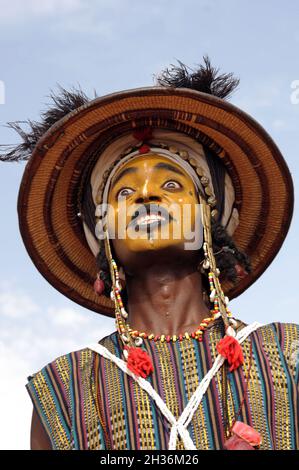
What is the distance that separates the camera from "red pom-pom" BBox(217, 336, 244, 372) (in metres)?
5.67

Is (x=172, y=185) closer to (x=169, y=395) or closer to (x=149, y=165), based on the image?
(x=149, y=165)

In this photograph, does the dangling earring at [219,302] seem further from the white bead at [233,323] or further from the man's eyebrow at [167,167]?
the man's eyebrow at [167,167]

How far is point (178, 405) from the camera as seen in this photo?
18.3 feet

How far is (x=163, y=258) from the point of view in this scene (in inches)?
235

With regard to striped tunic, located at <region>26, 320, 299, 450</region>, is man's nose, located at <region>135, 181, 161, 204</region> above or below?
above

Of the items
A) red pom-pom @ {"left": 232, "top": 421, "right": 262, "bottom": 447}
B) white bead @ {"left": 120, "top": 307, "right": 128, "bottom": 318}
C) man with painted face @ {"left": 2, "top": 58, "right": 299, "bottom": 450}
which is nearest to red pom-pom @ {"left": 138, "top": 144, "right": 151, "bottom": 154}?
man with painted face @ {"left": 2, "top": 58, "right": 299, "bottom": 450}

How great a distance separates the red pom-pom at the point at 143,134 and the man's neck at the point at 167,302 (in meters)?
0.88

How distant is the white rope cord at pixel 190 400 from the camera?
544cm

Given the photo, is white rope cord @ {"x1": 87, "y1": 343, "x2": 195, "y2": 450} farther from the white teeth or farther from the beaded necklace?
the white teeth

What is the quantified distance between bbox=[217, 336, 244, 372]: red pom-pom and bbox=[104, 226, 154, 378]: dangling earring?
43 centimetres

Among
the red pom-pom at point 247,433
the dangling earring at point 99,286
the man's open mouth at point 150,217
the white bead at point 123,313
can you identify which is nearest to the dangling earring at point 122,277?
the dangling earring at point 99,286

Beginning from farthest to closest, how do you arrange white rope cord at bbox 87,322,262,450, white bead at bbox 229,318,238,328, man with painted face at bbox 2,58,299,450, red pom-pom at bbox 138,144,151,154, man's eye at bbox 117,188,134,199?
red pom-pom at bbox 138,144,151,154 → man's eye at bbox 117,188,134,199 → white bead at bbox 229,318,238,328 → man with painted face at bbox 2,58,299,450 → white rope cord at bbox 87,322,262,450
